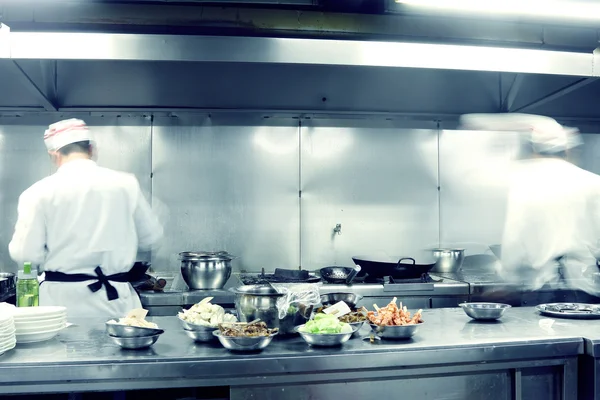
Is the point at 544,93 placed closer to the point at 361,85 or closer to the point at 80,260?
the point at 361,85

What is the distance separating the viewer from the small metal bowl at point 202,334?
Answer: 190 centimetres

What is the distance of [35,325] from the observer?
1.90 metres

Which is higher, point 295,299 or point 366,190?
point 366,190

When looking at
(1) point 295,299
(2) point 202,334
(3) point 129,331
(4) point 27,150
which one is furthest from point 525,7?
(4) point 27,150

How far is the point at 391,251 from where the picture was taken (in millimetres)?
4328

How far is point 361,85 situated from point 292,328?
109 inches

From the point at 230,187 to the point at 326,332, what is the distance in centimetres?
252

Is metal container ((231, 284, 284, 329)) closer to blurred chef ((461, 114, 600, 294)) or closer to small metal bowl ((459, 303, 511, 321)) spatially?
small metal bowl ((459, 303, 511, 321))

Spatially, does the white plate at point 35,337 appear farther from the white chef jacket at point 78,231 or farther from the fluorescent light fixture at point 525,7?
the fluorescent light fixture at point 525,7

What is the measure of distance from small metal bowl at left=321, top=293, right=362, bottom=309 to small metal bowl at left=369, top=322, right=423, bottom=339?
0.27 meters

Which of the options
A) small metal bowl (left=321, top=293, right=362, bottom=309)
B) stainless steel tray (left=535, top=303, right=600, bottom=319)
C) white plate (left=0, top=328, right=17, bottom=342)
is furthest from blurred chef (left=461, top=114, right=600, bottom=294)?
white plate (left=0, top=328, right=17, bottom=342)

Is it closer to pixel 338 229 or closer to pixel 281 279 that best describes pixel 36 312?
pixel 281 279

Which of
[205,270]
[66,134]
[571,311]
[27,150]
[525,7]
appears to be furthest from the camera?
[27,150]

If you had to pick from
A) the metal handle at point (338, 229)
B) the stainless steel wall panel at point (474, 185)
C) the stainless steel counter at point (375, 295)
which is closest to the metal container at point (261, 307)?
the stainless steel counter at point (375, 295)
